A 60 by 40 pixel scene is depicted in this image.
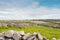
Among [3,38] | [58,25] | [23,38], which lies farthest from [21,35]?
[58,25]

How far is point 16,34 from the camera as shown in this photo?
779 inches

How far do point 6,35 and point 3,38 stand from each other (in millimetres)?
507

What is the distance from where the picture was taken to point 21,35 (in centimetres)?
2041

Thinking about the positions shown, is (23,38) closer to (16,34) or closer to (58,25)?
(16,34)

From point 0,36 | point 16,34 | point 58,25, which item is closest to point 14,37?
point 16,34

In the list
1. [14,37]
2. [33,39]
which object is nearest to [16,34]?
[14,37]

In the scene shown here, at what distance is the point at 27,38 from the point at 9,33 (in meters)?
2.10

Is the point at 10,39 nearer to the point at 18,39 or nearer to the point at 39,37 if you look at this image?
the point at 18,39

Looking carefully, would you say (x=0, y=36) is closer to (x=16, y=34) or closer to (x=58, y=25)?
(x=16, y=34)

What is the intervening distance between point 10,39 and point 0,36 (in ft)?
4.43

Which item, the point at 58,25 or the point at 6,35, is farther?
the point at 58,25

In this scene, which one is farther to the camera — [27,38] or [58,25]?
[58,25]

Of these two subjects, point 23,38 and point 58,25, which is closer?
point 23,38

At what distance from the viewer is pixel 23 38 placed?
19922 millimetres
